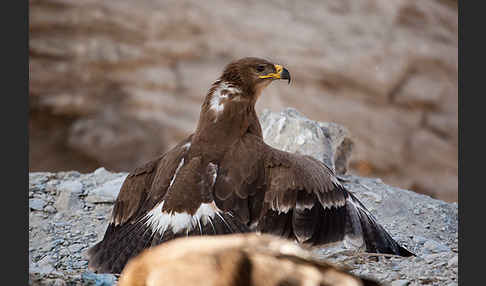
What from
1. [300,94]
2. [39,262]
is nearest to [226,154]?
[39,262]

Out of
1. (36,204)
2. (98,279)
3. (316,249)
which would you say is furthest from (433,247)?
(36,204)

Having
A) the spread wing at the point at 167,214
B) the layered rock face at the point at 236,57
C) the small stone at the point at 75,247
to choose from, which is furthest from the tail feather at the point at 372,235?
the layered rock face at the point at 236,57

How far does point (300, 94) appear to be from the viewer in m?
9.27

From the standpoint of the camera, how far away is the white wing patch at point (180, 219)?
10.3 ft

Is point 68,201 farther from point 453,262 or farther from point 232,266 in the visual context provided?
point 232,266

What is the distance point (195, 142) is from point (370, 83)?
6067 mm

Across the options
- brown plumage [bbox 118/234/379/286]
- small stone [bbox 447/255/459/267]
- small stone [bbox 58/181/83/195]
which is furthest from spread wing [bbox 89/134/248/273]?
brown plumage [bbox 118/234/379/286]

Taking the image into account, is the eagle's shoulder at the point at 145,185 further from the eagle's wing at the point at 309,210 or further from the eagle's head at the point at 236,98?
the eagle's wing at the point at 309,210

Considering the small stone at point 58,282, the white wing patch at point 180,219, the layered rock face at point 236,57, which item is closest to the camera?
the small stone at point 58,282

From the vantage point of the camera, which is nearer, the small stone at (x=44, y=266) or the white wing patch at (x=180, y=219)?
the white wing patch at (x=180, y=219)

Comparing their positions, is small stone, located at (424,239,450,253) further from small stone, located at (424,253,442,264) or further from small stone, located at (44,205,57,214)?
small stone, located at (44,205,57,214)

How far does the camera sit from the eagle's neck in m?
3.66

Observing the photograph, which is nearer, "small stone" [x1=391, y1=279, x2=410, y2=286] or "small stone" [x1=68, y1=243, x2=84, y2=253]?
"small stone" [x1=391, y1=279, x2=410, y2=286]

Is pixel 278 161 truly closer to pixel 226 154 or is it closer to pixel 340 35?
pixel 226 154
